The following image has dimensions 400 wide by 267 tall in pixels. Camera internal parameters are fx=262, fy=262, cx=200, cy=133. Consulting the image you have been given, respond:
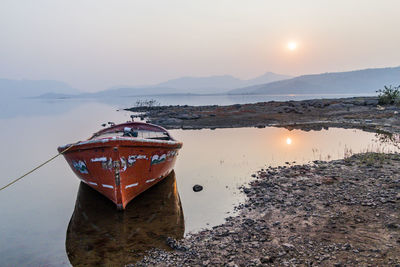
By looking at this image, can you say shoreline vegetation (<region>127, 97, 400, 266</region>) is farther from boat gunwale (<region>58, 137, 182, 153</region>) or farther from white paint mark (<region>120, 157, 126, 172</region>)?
boat gunwale (<region>58, 137, 182, 153</region>)

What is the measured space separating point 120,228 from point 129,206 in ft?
5.68

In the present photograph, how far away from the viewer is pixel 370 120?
2914cm

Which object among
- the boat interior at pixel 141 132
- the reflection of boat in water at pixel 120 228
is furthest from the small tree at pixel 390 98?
the reflection of boat in water at pixel 120 228

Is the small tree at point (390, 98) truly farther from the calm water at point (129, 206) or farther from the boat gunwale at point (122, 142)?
the boat gunwale at point (122, 142)

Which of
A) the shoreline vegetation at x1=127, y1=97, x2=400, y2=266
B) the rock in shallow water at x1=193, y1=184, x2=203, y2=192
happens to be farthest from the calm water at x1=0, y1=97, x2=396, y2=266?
the shoreline vegetation at x1=127, y1=97, x2=400, y2=266

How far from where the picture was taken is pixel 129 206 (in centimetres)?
1043

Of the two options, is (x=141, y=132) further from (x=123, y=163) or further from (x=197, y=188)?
(x=123, y=163)

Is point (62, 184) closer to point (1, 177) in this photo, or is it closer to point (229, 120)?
point (1, 177)

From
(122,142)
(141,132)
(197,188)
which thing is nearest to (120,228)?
(122,142)

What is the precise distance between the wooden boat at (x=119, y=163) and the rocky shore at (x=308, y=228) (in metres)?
3.26

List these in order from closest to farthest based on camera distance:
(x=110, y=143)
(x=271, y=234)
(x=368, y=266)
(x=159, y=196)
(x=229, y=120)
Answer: (x=368, y=266) < (x=271, y=234) < (x=110, y=143) < (x=159, y=196) < (x=229, y=120)

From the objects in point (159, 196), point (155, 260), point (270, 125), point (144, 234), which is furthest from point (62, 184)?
point (270, 125)

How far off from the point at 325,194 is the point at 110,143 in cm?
793

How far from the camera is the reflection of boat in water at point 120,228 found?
727cm
